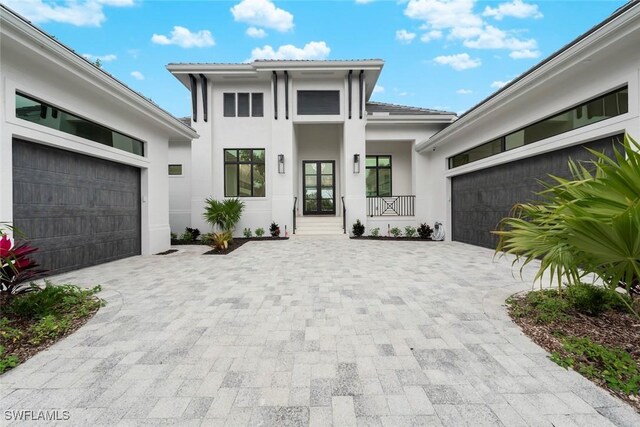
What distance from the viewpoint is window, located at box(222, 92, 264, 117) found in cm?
1086

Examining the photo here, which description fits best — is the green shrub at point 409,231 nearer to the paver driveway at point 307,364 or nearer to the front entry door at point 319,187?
the front entry door at point 319,187

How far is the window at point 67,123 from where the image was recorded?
4238mm

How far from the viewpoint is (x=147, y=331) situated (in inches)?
103

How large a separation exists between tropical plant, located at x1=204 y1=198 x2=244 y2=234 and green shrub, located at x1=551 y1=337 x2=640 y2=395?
9.05 m

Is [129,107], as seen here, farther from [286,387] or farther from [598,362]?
[598,362]

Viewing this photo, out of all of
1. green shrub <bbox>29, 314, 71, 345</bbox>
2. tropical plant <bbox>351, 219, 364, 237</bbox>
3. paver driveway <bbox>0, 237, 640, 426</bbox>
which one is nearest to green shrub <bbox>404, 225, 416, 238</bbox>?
tropical plant <bbox>351, 219, 364, 237</bbox>

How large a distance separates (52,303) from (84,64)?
13.7 feet

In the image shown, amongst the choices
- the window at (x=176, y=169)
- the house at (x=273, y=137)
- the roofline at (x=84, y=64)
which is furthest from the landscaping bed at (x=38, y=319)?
the window at (x=176, y=169)

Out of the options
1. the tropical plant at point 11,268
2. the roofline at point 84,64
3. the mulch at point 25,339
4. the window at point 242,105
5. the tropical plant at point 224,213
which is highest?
the window at point 242,105

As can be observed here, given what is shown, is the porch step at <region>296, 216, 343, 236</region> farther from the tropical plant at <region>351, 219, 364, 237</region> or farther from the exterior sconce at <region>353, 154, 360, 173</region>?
the exterior sconce at <region>353, 154, 360, 173</region>

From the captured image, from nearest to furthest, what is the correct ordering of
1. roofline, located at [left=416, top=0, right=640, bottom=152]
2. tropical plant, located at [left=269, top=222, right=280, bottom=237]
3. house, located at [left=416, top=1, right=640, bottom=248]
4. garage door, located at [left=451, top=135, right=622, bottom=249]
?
roofline, located at [left=416, top=0, right=640, bottom=152]
house, located at [left=416, top=1, right=640, bottom=248]
garage door, located at [left=451, top=135, right=622, bottom=249]
tropical plant, located at [left=269, top=222, right=280, bottom=237]

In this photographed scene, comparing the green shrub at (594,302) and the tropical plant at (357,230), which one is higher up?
the tropical plant at (357,230)

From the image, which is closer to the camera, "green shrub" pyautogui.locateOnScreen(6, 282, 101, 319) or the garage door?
"green shrub" pyautogui.locateOnScreen(6, 282, 101, 319)

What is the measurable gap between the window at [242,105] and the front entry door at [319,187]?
322 cm
